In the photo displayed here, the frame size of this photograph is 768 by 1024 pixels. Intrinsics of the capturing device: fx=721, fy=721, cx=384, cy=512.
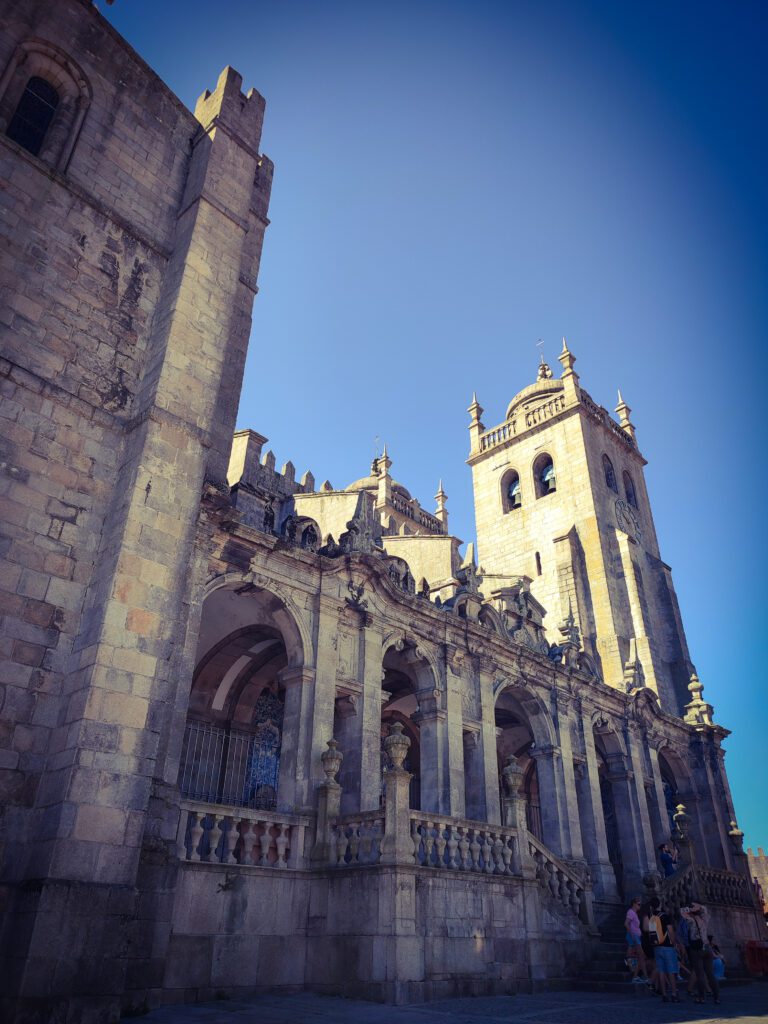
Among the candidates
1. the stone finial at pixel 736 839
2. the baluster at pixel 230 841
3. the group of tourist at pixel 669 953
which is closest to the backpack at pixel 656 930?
the group of tourist at pixel 669 953

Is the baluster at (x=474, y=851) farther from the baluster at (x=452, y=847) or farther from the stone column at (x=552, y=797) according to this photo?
the stone column at (x=552, y=797)

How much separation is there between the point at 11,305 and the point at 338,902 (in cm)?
A: 1000

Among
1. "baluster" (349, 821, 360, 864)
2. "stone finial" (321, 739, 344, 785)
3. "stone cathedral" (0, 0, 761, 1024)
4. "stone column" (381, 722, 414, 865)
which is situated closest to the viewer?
"stone cathedral" (0, 0, 761, 1024)

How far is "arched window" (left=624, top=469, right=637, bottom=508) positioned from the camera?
35719mm

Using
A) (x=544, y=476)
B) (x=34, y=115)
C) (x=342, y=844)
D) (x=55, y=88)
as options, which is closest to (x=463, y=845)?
(x=342, y=844)

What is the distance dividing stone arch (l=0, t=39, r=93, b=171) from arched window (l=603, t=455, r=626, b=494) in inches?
1078

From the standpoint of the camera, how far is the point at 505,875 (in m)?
12.3

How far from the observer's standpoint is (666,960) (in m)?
11.5

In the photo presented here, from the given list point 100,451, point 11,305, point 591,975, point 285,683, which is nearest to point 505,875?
point 591,975

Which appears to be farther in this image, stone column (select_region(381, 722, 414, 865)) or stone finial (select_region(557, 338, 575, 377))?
stone finial (select_region(557, 338, 575, 377))

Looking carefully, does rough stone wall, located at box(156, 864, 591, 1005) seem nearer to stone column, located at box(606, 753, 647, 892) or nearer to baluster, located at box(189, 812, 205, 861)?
baluster, located at box(189, 812, 205, 861)

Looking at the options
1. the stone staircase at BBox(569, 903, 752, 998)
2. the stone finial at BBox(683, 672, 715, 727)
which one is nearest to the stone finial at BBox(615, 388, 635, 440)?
the stone finial at BBox(683, 672, 715, 727)

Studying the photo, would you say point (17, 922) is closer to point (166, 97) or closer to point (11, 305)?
point (11, 305)

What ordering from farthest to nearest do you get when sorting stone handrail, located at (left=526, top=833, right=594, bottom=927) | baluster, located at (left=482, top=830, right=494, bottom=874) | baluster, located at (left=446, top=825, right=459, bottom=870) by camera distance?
1. stone handrail, located at (left=526, top=833, right=594, bottom=927)
2. baluster, located at (left=482, top=830, right=494, bottom=874)
3. baluster, located at (left=446, top=825, right=459, bottom=870)
